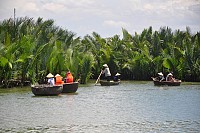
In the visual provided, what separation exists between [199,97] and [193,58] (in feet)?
44.4

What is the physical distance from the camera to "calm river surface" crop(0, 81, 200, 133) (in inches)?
634

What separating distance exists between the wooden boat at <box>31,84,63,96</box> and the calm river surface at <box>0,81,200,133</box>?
1.08 ft

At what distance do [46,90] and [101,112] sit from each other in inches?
256

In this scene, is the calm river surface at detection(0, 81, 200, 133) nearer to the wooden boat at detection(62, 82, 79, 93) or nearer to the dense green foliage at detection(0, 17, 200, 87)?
the wooden boat at detection(62, 82, 79, 93)

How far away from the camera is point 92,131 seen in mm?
A: 15391

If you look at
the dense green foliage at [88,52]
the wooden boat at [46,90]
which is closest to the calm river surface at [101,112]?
the wooden boat at [46,90]

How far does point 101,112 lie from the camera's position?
19781mm

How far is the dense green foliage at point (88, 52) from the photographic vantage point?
30281 mm

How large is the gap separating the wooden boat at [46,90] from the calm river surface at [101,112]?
33 cm

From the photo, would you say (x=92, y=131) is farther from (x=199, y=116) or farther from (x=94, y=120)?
(x=199, y=116)

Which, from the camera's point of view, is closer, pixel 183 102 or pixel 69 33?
pixel 183 102

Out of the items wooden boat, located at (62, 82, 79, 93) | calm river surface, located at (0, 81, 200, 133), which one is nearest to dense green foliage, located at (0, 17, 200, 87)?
calm river surface, located at (0, 81, 200, 133)

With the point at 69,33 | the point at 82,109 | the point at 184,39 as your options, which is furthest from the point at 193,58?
the point at 82,109

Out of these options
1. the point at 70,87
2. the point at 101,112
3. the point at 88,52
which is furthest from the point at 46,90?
the point at 88,52
